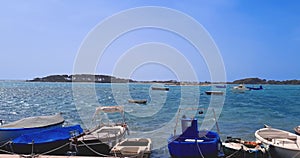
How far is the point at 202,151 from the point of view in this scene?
11711mm

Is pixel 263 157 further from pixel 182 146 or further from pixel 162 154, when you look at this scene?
pixel 162 154

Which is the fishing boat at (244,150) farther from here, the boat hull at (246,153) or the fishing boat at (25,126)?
the fishing boat at (25,126)

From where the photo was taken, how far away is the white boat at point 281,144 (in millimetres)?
11148

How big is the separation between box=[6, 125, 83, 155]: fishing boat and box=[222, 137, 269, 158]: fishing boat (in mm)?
7353

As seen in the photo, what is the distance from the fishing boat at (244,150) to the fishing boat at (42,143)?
7353mm

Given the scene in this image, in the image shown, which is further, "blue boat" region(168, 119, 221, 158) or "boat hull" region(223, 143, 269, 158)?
"blue boat" region(168, 119, 221, 158)

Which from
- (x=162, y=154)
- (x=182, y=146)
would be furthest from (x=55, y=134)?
(x=182, y=146)

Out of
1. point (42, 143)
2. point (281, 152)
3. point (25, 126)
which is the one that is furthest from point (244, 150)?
point (25, 126)

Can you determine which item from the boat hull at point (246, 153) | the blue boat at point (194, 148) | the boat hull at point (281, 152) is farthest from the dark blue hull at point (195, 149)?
the boat hull at point (281, 152)

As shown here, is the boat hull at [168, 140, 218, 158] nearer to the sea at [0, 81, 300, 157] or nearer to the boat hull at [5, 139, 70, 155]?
the sea at [0, 81, 300, 157]

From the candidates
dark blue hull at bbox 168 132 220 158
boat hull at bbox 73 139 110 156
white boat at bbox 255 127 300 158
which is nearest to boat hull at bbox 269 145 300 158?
white boat at bbox 255 127 300 158

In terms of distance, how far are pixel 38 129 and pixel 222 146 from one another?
11070 millimetres

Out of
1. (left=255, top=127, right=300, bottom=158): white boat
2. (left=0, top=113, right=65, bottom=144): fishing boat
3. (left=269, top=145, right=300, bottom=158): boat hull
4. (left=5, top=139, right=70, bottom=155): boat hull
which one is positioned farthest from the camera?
(left=0, top=113, right=65, bottom=144): fishing boat

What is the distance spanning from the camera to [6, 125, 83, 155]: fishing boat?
41.2 ft
